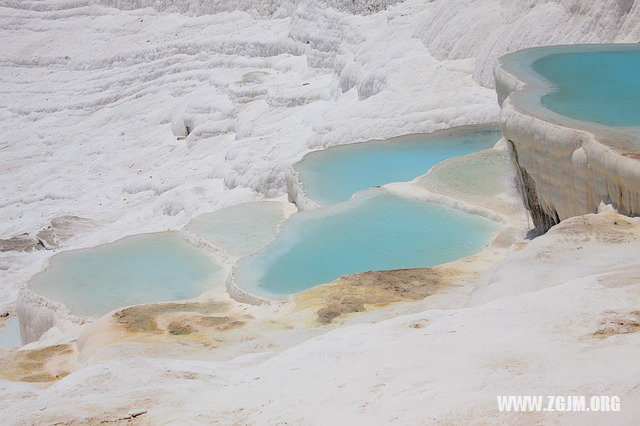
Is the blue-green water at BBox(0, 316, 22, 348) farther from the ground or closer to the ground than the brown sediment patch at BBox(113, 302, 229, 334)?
closer to the ground

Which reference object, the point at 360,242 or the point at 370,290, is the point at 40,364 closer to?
the point at 370,290

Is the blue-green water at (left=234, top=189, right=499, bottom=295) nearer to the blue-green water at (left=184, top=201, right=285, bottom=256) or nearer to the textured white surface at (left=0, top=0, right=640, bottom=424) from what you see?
the blue-green water at (left=184, top=201, right=285, bottom=256)

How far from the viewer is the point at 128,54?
25422 millimetres

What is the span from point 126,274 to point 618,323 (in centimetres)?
727

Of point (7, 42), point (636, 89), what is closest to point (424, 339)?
point (636, 89)

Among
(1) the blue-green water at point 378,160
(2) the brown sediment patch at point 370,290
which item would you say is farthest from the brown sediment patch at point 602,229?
(1) the blue-green water at point 378,160

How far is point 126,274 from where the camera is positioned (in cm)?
1021

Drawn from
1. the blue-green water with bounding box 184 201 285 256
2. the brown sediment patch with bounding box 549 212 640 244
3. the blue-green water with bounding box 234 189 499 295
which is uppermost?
the brown sediment patch with bounding box 549 212 640 244

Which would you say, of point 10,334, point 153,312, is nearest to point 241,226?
point 10,334

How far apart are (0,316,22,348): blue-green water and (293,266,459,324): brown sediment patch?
5.06 metres

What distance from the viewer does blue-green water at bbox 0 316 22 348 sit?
11.1m

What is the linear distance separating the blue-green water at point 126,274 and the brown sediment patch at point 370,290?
2207mm

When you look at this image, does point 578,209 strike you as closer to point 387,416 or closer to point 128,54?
point 387,416

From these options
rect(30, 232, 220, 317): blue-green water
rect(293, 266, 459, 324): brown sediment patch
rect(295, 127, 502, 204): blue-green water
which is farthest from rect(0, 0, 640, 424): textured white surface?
rect(30, 232, 220, 317): blue-green water
